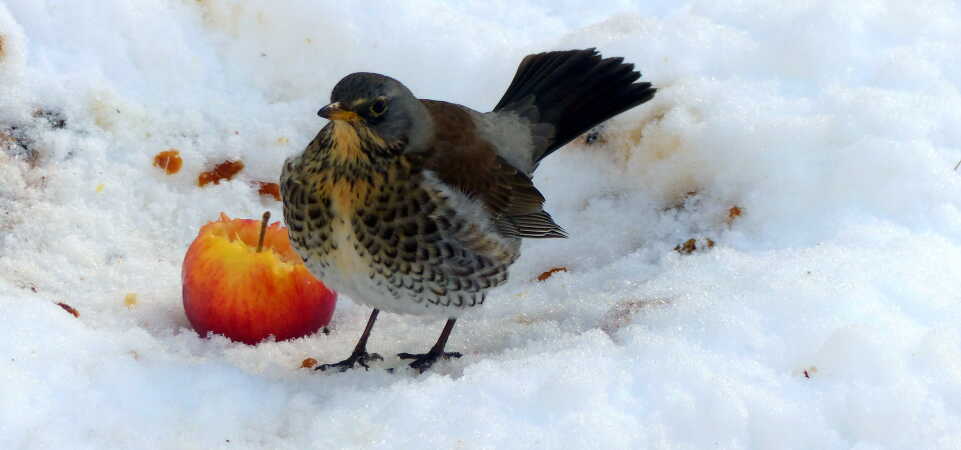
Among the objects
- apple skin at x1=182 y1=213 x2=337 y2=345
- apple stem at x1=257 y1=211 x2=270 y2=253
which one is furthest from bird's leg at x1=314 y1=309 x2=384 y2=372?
apple stem at x1=257 y1=211 x2=270 y2=253

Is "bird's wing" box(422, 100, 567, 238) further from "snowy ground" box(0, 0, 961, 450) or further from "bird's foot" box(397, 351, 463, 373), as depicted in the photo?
"bird's foot" box(397, 351, 463, 373)

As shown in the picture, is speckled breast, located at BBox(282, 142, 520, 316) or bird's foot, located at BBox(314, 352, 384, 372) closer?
speckled breast, located at BBox(282, 142, 520, 316)

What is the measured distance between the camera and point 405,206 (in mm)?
3154

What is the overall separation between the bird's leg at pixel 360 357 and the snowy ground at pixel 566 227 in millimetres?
128

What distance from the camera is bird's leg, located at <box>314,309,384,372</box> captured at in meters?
3.36

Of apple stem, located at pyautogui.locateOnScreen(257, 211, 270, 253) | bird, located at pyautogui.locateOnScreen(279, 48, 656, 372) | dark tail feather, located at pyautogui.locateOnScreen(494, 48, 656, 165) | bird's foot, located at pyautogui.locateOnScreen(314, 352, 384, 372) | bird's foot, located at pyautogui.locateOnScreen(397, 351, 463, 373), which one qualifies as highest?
dark tail feather, located at pyautogui.locateOnScreen(494, 48, 656, 165)

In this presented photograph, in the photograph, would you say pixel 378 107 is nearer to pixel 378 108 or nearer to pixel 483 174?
pixel 378 108

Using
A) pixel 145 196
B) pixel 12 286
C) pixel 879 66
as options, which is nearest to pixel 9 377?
pixel 12 286

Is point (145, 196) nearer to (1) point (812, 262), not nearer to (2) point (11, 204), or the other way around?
(2) point (11, 204)

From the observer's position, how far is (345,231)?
3184 millimetres

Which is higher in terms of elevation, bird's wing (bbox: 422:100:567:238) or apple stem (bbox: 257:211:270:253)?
bird's wing (bbox: 422:100:567:238)

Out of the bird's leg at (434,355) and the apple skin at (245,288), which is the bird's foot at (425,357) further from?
the apple skin at (245,288)

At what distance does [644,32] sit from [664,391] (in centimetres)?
235

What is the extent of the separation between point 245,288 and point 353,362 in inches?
18.7
